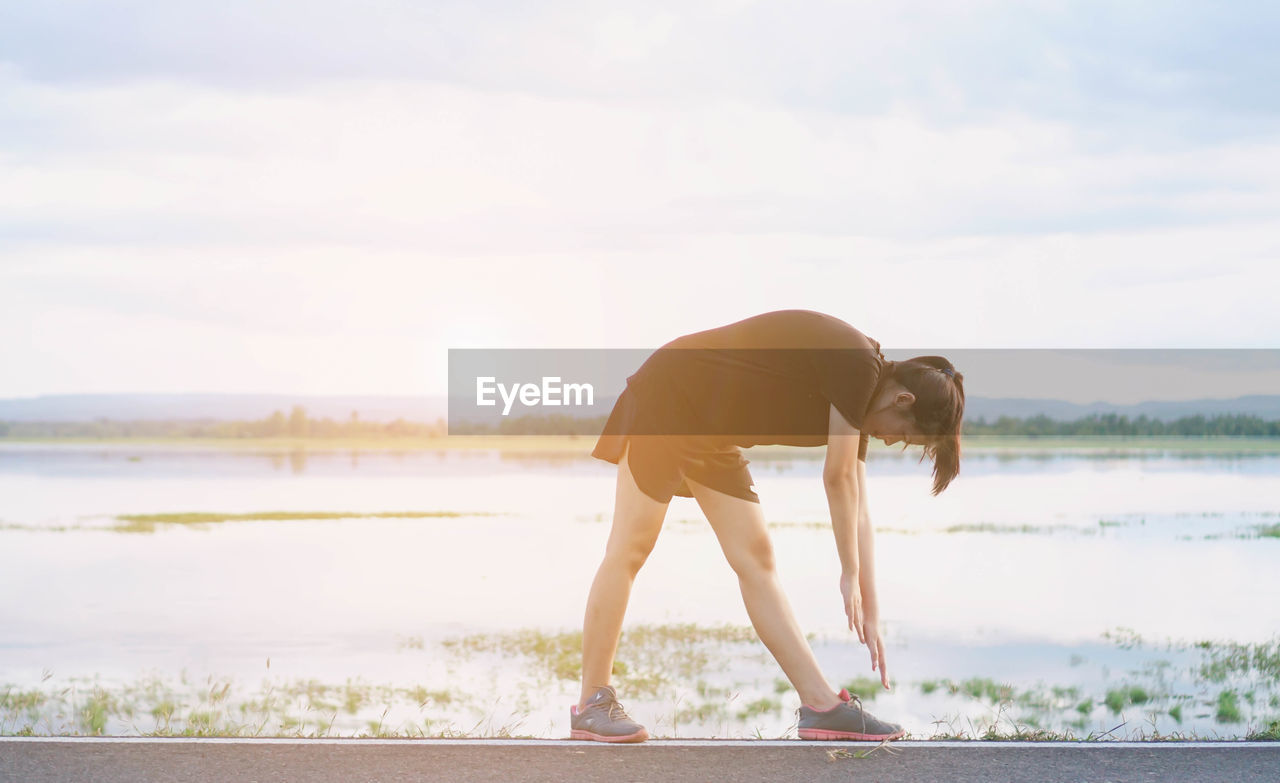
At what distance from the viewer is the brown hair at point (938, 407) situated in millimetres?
4098

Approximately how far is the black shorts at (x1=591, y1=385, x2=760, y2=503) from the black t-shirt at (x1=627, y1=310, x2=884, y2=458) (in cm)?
4

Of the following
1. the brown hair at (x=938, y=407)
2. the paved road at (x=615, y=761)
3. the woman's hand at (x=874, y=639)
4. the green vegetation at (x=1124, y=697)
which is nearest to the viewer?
the paved road at (x=615, y=761)

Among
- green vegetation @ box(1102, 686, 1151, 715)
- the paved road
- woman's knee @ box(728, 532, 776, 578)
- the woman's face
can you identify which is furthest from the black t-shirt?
green vegetation @ box(1102, 686, 1151, 715)

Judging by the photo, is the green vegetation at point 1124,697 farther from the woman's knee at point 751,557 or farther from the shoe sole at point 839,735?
the woman's knee at point 751,557

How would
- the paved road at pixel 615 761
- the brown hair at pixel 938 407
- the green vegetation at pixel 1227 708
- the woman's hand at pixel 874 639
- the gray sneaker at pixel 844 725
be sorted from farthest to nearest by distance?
1. the green vegetation at pixel 1227 708
2. the gray sneaker at pixel 844 725
3. the woman's hand at pixel 874 639
4. the brown hair at pixel 938 407
5. the paved road at pixel 615 761

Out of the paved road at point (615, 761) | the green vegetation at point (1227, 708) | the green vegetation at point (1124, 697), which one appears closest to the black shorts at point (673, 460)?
the paved road at point (615, 761)

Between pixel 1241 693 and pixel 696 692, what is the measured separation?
10.4ft

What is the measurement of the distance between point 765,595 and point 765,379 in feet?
2.80

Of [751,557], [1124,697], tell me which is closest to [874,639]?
[751,557]

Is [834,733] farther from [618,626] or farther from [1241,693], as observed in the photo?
[1241,693]

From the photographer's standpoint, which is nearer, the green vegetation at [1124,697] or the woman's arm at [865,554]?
the woman's arm at [865,554]

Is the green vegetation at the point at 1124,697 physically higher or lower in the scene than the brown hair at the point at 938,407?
lower

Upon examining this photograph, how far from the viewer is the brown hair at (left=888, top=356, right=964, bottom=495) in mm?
4098

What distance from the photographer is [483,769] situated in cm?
405
